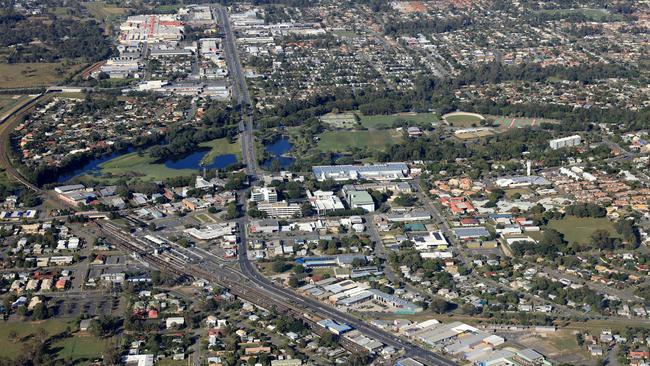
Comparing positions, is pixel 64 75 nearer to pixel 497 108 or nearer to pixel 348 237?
pixel 497 108

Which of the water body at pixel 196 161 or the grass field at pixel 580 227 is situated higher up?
the water body at pixel 196 161

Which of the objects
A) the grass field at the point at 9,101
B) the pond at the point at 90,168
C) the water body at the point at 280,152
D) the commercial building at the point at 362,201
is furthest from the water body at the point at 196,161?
the grass field at the point at 9,101

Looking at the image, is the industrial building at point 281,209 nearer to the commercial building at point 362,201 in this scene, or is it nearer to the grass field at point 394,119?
the commercial building at point 362,201

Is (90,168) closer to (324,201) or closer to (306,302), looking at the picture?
(324,201)

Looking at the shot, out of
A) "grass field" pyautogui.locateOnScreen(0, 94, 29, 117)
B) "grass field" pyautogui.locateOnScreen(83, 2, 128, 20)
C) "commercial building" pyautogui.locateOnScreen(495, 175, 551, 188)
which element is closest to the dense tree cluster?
"grass field" pyautogui.locateOnScreen(83, 2, 128, 20)

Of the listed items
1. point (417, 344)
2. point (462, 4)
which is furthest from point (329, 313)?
point (462, 4)

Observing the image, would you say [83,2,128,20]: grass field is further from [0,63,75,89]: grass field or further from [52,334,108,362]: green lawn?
[52,334,108,362]: green lawn
